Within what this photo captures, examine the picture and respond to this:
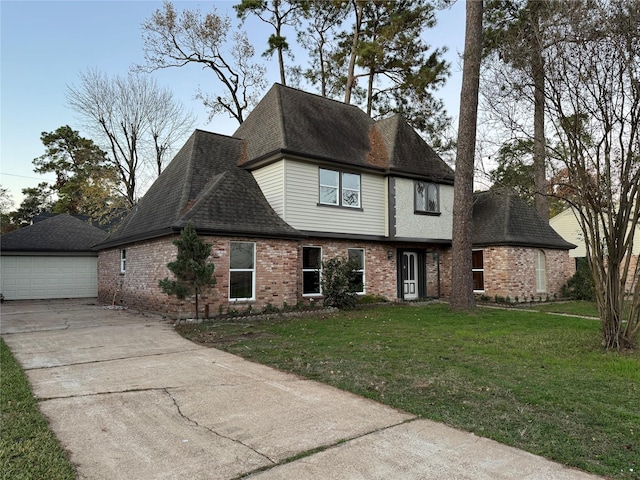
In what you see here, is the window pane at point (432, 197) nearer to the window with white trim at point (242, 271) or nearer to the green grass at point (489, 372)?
the green grass at point (489, 372)

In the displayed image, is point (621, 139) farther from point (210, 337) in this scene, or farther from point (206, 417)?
point (210, 337)

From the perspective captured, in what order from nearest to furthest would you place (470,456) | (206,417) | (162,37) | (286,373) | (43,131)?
(470,456) < (206,417) < (286,373) < (162,37) < (43,131)

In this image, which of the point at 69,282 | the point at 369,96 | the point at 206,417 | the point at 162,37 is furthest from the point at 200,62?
the point at 206,417

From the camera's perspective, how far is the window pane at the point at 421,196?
17406mm

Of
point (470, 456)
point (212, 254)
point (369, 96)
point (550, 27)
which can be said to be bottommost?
point (470, 456)

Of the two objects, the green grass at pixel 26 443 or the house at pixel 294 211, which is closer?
the green grass at pixel 26 443

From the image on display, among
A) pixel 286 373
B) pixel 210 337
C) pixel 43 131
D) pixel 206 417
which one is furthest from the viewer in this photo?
pixel 43 131

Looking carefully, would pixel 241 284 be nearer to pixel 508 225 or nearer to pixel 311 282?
pixel 311 282

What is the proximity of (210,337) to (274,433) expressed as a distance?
551 cm

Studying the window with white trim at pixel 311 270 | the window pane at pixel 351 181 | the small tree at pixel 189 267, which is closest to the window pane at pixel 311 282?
the window with white trim at pixel 311 270

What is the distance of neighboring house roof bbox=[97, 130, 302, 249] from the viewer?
1255cm

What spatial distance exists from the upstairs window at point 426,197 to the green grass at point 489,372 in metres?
6.86

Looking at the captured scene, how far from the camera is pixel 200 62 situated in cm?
2531

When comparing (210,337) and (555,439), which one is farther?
(210,337)
